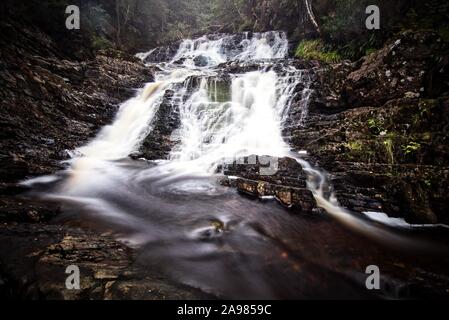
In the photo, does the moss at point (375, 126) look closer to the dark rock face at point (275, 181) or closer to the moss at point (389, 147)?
the moss at point (389, 147)

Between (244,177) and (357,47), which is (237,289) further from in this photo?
(357,47)

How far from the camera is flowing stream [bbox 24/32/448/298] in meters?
3.49

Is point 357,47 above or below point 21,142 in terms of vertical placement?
above

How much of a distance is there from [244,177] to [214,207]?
144 cm

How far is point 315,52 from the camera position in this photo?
13.5 meters

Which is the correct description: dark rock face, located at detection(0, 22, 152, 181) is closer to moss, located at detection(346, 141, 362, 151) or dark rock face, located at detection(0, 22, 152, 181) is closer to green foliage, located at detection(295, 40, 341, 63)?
moss, located at detection(346, 141, 362, 151)

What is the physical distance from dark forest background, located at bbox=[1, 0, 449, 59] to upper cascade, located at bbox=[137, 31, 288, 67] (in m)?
1.16

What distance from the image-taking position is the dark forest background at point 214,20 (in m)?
9.02

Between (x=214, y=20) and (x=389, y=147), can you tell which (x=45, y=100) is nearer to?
(x=389, y=147)

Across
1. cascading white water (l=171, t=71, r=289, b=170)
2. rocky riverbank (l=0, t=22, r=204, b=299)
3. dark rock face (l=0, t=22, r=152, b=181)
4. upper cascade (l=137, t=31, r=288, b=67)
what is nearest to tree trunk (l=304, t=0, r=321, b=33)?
upper cascade (l=137, t=31, r=288, b=67)

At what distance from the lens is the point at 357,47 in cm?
1100

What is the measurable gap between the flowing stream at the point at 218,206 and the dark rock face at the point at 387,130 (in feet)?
1.75

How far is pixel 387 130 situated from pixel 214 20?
25485 mm

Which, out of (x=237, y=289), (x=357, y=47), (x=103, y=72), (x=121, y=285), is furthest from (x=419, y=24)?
(x=103, y=72)
